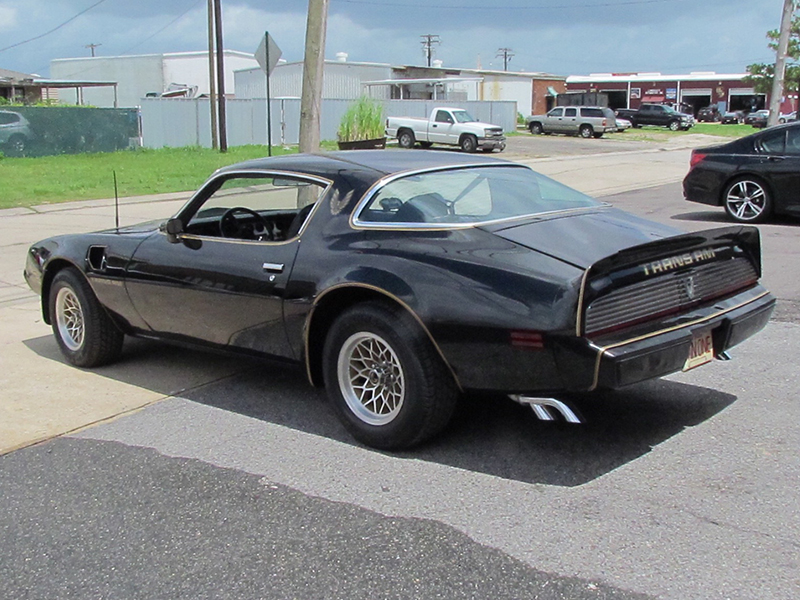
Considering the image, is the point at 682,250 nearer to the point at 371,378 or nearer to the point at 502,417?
the point at 502,417

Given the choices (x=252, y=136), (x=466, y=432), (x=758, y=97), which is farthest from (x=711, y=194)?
(x=758, y=97)

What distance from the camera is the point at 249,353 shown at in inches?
197

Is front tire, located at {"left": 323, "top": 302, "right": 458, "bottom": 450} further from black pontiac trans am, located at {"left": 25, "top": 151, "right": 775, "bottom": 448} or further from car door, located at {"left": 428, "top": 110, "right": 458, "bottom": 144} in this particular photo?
car door, located at {"left": 428, "top": 110, "right": 458, "bottom": 144}

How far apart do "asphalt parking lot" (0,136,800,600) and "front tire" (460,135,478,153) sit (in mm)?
27683

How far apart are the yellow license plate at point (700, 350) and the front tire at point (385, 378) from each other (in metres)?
1.09

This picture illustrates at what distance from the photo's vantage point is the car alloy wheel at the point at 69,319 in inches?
237

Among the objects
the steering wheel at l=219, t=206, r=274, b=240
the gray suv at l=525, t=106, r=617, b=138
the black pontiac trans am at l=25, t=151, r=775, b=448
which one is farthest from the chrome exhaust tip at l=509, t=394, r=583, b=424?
the gray suv at l=525, t=106, r=617, b=138

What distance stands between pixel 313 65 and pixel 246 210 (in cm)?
614

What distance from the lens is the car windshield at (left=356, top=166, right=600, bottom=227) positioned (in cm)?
446

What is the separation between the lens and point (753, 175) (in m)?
11.9

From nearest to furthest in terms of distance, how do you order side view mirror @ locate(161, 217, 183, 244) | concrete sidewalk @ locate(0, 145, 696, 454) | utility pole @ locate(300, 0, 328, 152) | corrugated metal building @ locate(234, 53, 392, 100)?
1. concrete sidewalk @ locate(0, 145, 696, 454)
2. side view mirror @ locate(161, 217, 183, 244)
3. utility pole @ locate(300, 0, 328, 152)
4. corrugated metal building @ locate(234, 53, 392, 100)

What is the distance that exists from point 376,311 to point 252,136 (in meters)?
32.5

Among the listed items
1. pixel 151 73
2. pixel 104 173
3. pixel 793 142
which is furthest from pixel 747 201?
pixel 151 73

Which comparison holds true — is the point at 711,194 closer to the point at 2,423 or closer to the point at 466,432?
the point at 466,432
